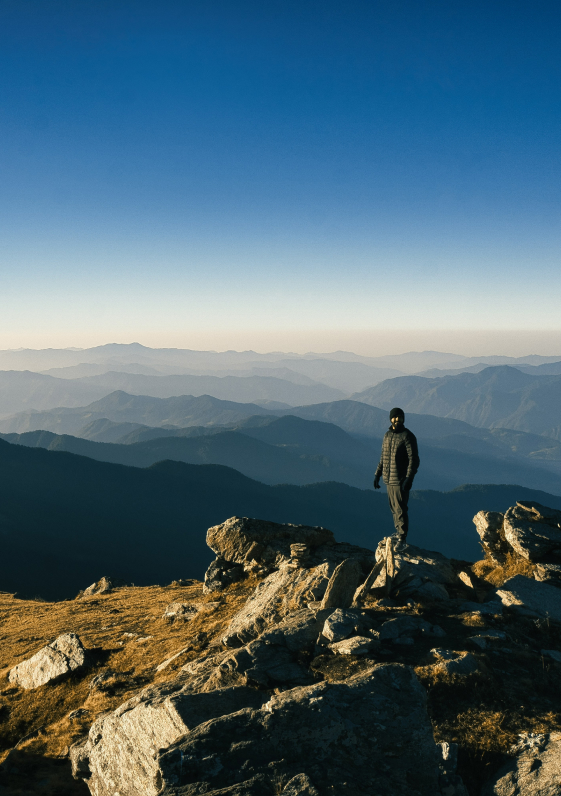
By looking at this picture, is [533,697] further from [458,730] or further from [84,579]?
[84,579]

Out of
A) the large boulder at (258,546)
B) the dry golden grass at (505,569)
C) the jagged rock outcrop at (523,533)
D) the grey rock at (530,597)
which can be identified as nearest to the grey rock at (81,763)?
the grey rock at (530,597)

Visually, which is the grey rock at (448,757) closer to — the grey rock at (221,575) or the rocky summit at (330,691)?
the rocky summit at (330,691)

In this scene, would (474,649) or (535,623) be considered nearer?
(474,649)

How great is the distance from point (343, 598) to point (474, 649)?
12.7 feet

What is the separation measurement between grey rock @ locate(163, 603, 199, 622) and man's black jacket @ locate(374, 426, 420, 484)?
1068 cm

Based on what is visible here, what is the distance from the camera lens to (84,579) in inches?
5369

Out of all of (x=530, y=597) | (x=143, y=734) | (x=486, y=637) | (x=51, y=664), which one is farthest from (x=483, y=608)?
(x=51, y=664)

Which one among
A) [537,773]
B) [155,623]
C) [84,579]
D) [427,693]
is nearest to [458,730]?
[427,693]

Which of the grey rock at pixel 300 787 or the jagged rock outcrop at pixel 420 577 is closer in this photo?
the grey rock at pixel 300 787

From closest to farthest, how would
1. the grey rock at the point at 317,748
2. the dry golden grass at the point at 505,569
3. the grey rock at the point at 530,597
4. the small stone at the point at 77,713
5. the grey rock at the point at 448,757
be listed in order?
the grey rock at the point at 317,748
the grey rock at the point at 448,757
the small stone at the point at 77,713
the grey rock at the point at 530,597
the dry golden grass at the point at 505,569

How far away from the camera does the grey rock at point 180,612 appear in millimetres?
19650

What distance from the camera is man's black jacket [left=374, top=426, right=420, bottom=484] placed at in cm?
1641

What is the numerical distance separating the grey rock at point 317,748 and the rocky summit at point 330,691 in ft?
0.07

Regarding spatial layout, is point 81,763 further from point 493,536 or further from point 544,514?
point 544,514
